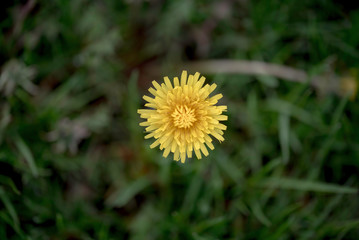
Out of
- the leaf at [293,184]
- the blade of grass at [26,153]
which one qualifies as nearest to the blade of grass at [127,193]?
the blade of grass at [26,153]

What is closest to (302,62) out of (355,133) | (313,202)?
(355,133)

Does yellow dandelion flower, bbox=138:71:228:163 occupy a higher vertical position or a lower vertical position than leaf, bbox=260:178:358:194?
higher

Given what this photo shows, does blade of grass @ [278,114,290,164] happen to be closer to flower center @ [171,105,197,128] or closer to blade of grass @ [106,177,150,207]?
flower center @ [171,105,197,128]

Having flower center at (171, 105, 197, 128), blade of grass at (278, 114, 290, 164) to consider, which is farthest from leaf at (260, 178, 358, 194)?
flower center at (171, 105, 197, 128)

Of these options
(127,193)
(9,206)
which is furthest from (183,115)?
(9,206)

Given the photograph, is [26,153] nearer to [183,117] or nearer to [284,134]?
[183,117]
